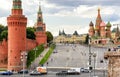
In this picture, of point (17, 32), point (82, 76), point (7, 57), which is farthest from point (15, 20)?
point (82, 76)

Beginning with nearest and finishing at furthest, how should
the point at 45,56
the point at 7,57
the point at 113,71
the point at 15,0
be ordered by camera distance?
1. the point at 113,71
2. the point at 15,0
3. the point at 7,57
4. the point at 45,56

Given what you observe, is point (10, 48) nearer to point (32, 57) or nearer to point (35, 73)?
point (32, 57)

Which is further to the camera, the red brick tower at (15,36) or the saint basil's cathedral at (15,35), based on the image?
the red brick tower at (15,36)

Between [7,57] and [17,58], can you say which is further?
[7,57]

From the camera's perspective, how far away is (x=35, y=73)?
73500 millimetres

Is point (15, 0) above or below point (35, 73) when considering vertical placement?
above

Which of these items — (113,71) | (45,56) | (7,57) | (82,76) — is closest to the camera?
(113,71)

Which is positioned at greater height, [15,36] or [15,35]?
[15,35]

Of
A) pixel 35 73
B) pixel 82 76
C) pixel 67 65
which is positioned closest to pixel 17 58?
pixel 67 65

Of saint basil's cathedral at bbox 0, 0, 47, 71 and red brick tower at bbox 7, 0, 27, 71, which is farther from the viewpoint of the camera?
red brick tower at bbox 7, 0, 27, 71

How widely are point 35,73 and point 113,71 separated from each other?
137ft

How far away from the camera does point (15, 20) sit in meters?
89.6

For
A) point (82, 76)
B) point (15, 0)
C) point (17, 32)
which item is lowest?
point (82, 76)

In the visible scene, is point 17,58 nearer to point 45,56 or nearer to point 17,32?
point 17,32
